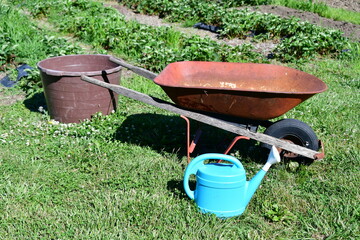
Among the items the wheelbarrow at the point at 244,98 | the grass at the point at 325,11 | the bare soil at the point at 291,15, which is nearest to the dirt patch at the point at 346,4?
the bare soil at the point at 291,15

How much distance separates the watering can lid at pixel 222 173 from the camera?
2.86 meters

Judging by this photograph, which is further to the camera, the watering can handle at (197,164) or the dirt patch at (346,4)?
the dirt patch at (346,4)

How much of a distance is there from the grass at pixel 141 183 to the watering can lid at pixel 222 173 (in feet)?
0.98

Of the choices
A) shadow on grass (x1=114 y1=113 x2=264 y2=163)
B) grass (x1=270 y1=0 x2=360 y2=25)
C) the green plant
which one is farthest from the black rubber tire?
grass (x1=270 y1=0 x2=360 y2=25)

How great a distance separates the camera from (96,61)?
16.1 feet

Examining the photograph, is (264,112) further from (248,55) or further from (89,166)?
(248,55)

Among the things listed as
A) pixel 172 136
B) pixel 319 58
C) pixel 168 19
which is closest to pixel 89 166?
pixel 172 136

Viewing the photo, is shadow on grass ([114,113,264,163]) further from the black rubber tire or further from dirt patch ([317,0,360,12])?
dirt patch ([317,0,360,12])

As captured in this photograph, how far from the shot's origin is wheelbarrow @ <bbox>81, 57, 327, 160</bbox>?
3.24 metres

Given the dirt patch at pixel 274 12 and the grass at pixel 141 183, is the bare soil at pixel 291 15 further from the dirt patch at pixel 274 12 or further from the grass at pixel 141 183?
the grass at pixel 141 183

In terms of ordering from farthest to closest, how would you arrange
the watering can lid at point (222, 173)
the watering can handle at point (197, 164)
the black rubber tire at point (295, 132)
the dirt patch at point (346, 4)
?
the dirt patch at point (346, 4), the black rubber tire at point (295, 132), the watering can handle at point (197, 164), the watering can lid at point (222, 173)

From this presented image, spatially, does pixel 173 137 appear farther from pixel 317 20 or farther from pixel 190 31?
pixel 317 20

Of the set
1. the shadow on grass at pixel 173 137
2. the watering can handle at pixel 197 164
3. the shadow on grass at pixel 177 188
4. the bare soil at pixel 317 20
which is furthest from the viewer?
the bare soil at pixel 317 20

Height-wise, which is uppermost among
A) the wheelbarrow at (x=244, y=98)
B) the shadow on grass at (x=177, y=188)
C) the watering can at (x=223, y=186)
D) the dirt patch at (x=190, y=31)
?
the wheelbarrow at (x=244, y=98)
